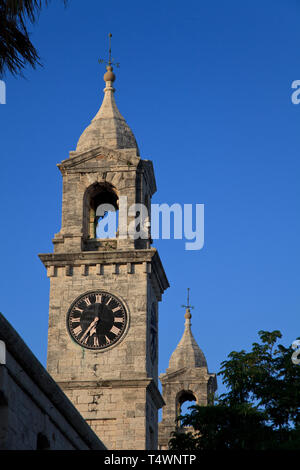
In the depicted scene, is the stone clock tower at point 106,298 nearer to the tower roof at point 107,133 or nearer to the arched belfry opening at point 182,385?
the tower roof at point 107,133

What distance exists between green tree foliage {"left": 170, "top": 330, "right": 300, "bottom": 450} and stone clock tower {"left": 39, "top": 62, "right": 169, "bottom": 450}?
239 inches

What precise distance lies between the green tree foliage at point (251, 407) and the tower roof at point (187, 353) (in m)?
29.4

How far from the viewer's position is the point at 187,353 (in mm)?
68500

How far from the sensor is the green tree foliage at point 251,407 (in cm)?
3453

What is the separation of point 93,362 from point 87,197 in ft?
26.3

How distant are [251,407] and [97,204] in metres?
16.5

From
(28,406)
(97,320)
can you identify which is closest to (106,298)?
(97,320)

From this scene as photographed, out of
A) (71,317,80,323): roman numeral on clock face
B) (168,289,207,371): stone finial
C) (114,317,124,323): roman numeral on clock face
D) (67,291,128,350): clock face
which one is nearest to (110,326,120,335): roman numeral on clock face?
(67,291,128,350): clock face

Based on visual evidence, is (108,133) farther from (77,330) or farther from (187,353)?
(187,353)

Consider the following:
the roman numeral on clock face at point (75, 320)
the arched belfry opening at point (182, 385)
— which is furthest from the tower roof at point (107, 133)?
the arched belfry opening at point (182, 385)

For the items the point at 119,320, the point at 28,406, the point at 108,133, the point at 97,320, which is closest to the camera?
the point at 28,406

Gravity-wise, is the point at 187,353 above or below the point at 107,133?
below
